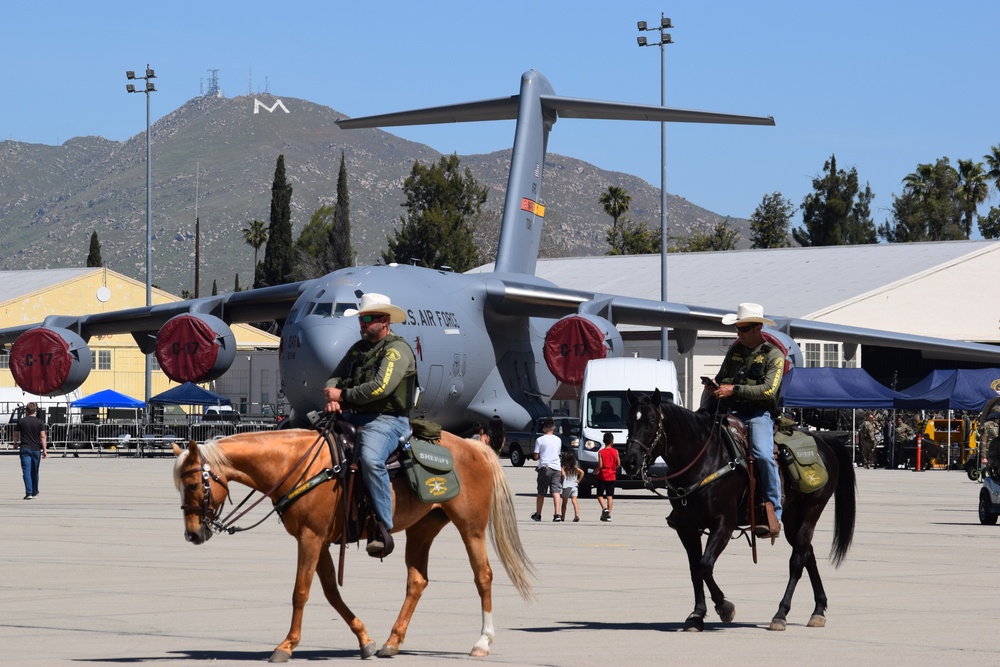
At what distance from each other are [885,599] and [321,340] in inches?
649

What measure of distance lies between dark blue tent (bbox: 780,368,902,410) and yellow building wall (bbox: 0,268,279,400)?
36813 millimetres

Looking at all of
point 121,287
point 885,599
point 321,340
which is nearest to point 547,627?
point 885,599

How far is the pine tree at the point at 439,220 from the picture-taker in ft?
308

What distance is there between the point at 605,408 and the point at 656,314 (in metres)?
6.23

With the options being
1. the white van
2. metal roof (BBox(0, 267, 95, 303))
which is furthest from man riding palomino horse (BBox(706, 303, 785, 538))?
metal roof (BBox(0, 267, 95, 303))

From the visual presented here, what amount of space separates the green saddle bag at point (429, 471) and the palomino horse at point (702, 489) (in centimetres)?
129

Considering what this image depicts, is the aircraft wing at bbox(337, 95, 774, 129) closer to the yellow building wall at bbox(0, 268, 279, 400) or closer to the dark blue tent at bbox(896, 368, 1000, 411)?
the dark blue tent at bbox(896, 368, 1000, 411)

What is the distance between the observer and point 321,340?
2714 centimetres

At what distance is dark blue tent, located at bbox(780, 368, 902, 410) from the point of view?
4162cm

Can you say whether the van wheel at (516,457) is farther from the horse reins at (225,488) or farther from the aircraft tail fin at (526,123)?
the horse reins at (225,488)

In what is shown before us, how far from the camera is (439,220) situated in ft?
307

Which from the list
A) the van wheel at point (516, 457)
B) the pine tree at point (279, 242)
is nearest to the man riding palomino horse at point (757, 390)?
the van wheel at point (516, 457)

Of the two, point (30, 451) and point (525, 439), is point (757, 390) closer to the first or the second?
point (30, 451)

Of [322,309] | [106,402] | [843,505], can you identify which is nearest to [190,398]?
[106,402]
